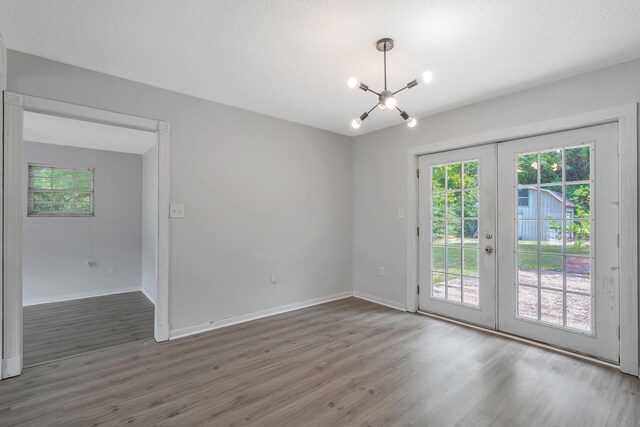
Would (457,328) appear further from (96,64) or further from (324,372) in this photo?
(96,64)

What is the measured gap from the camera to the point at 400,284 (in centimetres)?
410

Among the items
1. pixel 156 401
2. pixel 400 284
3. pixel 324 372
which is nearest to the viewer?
pixel 156 401

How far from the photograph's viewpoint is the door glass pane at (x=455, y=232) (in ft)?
11.4

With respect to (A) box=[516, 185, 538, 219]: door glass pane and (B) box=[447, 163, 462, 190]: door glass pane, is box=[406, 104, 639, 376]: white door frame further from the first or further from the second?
(B) box=[447, 163, 462, 190]: door glass pane

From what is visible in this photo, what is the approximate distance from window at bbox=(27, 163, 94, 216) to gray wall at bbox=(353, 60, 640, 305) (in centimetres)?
454

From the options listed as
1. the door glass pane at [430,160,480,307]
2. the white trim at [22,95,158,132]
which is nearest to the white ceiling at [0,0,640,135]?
the white trim at [22,95,158,132]

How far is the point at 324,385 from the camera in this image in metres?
2.26

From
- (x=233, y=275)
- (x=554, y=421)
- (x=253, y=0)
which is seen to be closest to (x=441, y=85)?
(x=253, y=0)

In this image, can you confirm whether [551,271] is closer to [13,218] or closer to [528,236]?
[528,236]

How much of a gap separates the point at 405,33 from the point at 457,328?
2.96 m

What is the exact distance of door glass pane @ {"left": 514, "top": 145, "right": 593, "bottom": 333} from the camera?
2.71m

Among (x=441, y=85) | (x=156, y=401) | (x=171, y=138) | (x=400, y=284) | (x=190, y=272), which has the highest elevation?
(x=441, y=85)

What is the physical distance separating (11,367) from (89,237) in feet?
10.7

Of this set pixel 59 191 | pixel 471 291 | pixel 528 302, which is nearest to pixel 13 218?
pixel 59 191
